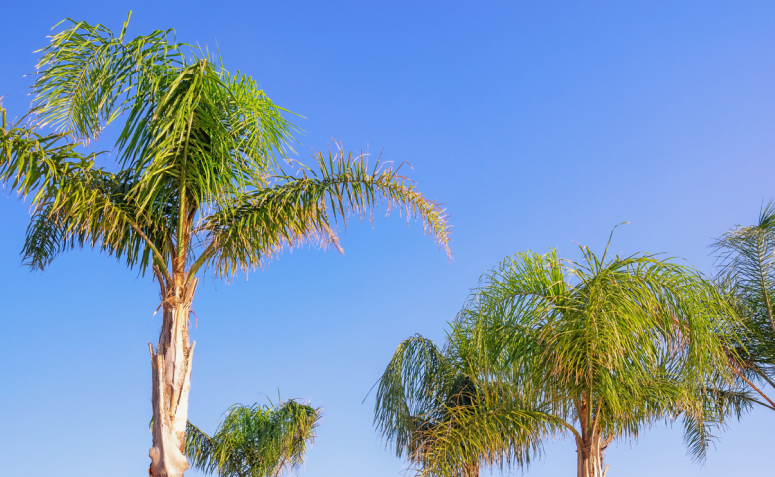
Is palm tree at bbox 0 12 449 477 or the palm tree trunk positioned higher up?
palm tree at bbox 0 12 449 477

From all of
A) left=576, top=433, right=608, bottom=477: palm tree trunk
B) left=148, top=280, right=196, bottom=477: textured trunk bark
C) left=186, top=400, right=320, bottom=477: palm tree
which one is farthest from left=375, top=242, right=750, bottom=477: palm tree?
left=186, top=400, right=320, bottom=477: palm tree

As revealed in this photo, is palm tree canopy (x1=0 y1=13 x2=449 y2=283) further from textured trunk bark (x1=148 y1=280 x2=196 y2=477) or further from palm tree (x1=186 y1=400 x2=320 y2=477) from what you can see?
palm tree (x1=186 y1=400 x2=320 y2=477)

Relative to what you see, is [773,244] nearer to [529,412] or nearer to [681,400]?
[681,400]

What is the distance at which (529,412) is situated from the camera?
6828 mm

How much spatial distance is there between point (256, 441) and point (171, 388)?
7.18m

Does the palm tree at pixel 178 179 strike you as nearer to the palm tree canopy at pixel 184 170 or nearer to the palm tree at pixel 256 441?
the palm tree canopy at pixel 184 170

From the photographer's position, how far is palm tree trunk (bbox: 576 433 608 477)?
22.1ft

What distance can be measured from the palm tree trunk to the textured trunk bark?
4.01 metres

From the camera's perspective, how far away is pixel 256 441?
12289 millimetres

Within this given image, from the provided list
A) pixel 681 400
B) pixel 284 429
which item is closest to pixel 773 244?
pixel 681 400

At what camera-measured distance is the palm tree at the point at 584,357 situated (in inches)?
240

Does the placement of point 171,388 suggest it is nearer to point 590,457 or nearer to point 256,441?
point 590,457

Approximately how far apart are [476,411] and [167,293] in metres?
3.46

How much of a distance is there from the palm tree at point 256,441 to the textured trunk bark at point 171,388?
22.2 ft
